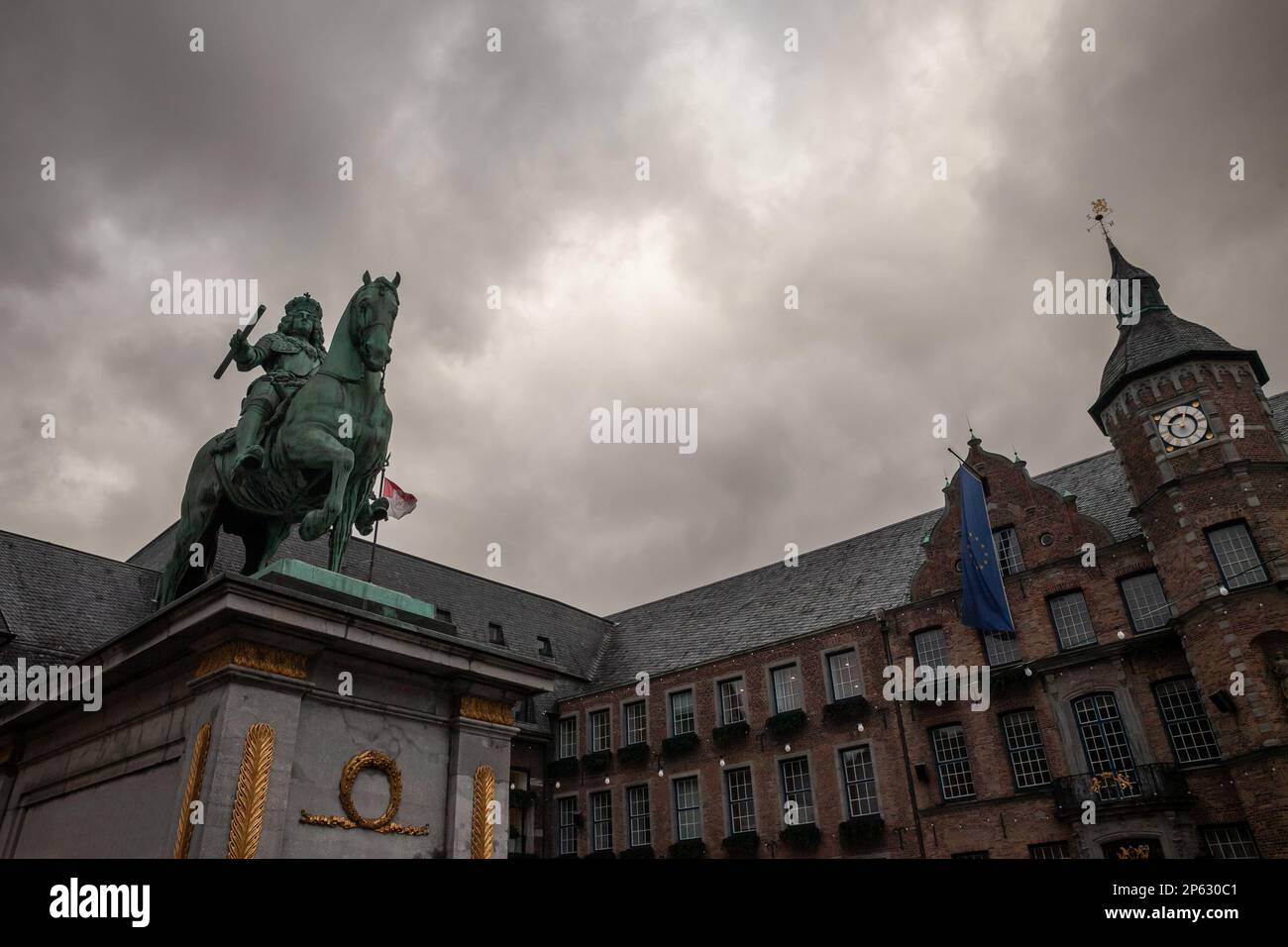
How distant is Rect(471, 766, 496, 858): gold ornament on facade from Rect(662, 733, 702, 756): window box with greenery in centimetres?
3127

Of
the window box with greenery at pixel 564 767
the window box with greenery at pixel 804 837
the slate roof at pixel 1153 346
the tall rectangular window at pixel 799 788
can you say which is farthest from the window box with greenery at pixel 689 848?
the slate roof at pixel 1153 346

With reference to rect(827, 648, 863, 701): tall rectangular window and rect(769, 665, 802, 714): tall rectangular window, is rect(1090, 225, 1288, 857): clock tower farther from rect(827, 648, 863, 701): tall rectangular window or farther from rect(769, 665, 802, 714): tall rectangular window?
rect(769, 665, 802, 714): tall rectangular window

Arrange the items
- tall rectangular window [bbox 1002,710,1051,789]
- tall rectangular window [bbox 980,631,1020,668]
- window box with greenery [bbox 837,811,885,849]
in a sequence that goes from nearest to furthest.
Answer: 1. tall rectangular window [bbox 1002,710,1051,789]
2. tall rectangular window [bbox 980,631,1020,668]
3. window box with greenery [bbox 837,811,885,849]

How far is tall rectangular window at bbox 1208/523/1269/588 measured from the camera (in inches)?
1008

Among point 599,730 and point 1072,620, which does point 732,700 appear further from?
point 1072,620

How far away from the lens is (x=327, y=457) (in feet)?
25.9

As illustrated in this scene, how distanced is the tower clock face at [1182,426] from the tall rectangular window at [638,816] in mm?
24961

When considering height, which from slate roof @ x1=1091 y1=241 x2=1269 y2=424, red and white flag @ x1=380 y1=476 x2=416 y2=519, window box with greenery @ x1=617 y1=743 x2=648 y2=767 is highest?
slate roof @ x1=1091 y1=241 x2=1269 y2=424

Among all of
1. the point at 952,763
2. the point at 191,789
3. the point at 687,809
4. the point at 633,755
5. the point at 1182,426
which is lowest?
the point at 191,789

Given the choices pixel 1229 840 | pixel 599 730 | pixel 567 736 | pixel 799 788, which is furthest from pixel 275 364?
pixel 567 736

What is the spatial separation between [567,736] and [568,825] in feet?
13.8

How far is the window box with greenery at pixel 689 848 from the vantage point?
3491 cm

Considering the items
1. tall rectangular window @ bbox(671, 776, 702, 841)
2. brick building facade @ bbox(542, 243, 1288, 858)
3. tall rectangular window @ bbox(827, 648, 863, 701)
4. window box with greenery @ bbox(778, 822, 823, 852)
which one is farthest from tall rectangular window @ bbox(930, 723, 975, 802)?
tall rectangular window @ bbox(671, 776, 702, 841)
